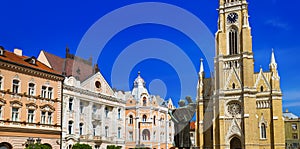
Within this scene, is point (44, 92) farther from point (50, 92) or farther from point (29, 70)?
point (29, 70)

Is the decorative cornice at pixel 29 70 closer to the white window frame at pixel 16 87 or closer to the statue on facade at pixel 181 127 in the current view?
the white window frame at pixel 16 87

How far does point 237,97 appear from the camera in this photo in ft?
212

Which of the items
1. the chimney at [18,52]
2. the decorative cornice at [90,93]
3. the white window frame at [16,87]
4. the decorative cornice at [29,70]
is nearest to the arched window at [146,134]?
the decorative cornice at [90,93]

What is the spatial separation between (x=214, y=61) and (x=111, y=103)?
75.3 ft

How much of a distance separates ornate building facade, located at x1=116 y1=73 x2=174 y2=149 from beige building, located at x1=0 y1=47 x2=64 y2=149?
20705 millimetres

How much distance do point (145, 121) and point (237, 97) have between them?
15.9m

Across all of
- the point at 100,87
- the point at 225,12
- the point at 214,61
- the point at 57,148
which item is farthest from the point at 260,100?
the point at 57,148

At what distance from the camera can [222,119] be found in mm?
64812

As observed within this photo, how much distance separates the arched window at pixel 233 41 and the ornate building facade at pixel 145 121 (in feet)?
51.4

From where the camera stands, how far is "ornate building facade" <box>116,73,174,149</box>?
64.3m

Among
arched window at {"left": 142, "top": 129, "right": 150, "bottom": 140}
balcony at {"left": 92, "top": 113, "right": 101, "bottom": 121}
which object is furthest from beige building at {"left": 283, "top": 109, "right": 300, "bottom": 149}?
balcony at {"left": 92, "top": 113, "right": 101, "bottom": 121}

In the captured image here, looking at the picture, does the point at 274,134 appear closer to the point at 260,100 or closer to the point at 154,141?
the point at 260,100

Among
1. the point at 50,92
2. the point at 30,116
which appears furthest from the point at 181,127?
the point at 30,116

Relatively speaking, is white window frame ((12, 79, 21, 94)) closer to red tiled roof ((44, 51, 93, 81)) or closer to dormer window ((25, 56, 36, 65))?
dormer window ((25, 56, 36, 65))
